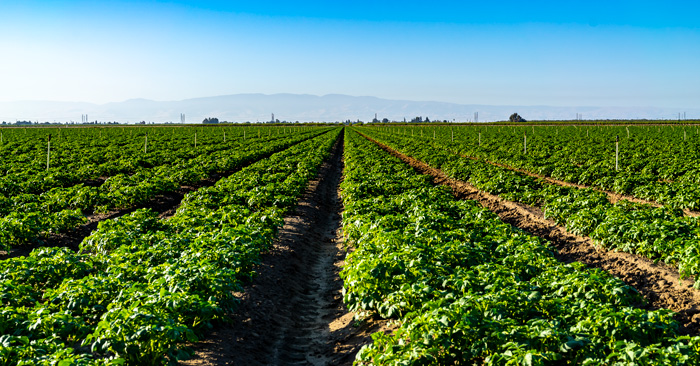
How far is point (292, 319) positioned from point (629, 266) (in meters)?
7.29

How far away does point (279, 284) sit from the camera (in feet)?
30.6

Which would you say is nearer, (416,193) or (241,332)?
(241,332)

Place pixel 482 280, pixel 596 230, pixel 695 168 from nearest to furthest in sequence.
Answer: pixel 482 280 → pixel 596 230 → pixel 695 168

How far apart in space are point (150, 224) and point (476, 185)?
1401 centimetres

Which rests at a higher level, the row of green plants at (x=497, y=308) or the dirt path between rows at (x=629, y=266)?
the row of green plants at (x=497, y=308)

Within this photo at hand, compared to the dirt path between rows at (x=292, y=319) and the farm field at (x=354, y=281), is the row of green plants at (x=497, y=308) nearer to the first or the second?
the farm field at (x=354, y=281)

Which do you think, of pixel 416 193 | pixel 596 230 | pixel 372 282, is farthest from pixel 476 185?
pixel 372 282

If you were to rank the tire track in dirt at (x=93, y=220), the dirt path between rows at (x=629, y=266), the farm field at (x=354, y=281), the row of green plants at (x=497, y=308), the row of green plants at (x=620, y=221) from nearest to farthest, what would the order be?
the row of green plants at (x=497, y=308) < the farm field at (x=354, y=281) < the dirt path between rows at (x=629, y=266) < the row of green plants at (x=620, y=221) < the tire track in dirt at (x=93, y=220)

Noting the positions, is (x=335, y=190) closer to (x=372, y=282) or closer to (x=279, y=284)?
(x=279, y=284)

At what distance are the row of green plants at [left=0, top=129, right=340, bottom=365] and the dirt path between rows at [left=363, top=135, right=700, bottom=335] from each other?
6834 millimetres

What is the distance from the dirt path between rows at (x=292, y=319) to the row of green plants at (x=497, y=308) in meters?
0.64

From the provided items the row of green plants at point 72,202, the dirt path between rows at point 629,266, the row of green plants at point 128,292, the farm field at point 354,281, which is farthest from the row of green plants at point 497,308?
the row of green plants at point 72,202

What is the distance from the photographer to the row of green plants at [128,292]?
5.04 m

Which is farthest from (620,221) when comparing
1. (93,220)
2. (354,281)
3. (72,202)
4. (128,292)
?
(72,202)
